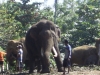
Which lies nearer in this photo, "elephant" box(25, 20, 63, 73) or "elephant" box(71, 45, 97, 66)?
"elephant" box(25, 20, 63, 73)

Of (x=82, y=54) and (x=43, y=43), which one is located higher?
(x=43, y=43)

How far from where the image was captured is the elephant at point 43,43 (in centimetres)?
1331

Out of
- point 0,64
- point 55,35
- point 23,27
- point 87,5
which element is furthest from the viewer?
point 87,5

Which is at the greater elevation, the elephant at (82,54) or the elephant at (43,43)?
the elephant at (43,43)

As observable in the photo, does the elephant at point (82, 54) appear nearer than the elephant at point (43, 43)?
No

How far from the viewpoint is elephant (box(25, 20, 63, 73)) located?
13.3 metres

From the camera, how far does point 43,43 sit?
14.0m

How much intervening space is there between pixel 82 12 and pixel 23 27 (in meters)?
5.82

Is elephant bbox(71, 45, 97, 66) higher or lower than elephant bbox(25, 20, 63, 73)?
lower

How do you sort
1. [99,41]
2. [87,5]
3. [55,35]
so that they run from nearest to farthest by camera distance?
1. [55,35]
2. [99,41]
3. [87,5]

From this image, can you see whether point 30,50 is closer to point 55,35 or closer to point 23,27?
point 55,35

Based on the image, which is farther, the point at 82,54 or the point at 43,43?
the point at 82,54

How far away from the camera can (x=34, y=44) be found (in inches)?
615

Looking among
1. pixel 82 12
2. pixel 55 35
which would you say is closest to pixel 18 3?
pixel 82 12
